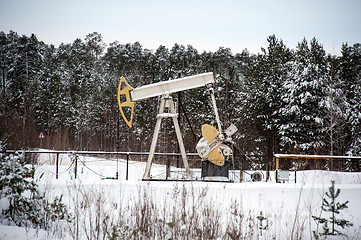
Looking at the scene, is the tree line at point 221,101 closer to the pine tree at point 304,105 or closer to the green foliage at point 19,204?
the pine tree at point 304,105

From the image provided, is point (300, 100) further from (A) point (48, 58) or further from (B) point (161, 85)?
(A) point (48, 58)

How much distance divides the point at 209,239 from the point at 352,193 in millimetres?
5350

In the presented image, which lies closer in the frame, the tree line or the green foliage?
the green foliage

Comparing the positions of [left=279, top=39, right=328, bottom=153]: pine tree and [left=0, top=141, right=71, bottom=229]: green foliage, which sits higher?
[left=279, top=39, right=328, bottom=153]: pine tree

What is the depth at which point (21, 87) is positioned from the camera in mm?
40250

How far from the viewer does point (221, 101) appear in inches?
1168

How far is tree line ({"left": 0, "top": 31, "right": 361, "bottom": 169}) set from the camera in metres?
21.5

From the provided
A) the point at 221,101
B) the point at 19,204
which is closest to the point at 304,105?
the point at 221,101

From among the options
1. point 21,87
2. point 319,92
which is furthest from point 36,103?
point 319,92

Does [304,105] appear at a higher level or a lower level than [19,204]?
higher

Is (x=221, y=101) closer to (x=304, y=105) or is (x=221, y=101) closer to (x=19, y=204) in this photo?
(x=304, y=105)

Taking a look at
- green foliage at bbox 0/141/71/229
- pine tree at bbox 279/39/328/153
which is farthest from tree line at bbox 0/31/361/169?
green foliage at bbox 0/141/71/229

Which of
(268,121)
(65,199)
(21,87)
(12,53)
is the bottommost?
(65,199)

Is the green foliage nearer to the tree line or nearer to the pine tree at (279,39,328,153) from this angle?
the tree line
